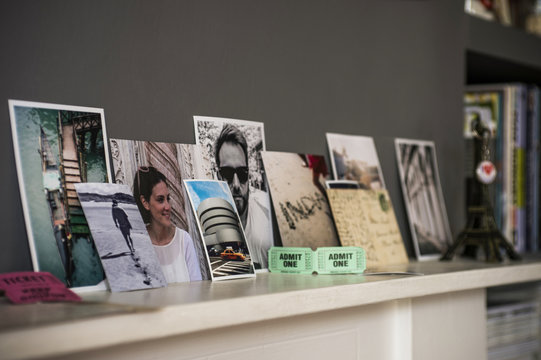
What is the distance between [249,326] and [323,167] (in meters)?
0.67

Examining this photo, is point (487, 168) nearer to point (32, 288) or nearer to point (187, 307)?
point (187, 307)

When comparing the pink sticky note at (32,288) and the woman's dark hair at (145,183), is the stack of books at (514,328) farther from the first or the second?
the pink sticky note at (32,288)

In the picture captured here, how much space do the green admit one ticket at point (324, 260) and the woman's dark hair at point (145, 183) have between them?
0.34 meters

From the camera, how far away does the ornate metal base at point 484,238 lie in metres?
1.92

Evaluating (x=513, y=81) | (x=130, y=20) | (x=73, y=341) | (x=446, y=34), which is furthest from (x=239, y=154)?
(x=513, y=81)

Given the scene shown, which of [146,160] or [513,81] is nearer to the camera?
[146,160]

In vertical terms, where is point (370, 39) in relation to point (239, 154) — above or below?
above

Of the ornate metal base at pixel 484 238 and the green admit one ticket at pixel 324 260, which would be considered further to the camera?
the ornate metal base at pixel 484 238

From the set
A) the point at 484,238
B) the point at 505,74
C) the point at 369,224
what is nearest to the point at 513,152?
the point at 505,74

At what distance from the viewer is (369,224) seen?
1.76 meters

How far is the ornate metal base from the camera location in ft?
6.30

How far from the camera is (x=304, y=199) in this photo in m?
1.67

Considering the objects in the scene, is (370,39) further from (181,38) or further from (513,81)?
(513,81)

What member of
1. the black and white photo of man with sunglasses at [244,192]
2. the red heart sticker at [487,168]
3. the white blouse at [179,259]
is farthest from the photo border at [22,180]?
the red heart sticker at [487,168]
